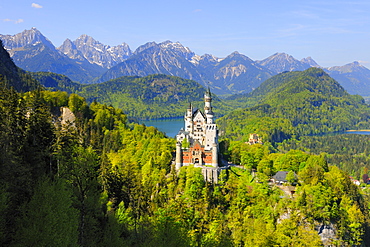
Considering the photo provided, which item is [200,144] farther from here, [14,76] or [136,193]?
[14,76]

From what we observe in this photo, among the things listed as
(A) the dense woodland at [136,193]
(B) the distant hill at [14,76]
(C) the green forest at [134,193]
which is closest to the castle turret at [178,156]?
(C) the green forest at [134,193]

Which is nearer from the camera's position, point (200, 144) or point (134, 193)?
point (134, 193)

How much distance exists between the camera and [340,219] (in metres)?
65.9

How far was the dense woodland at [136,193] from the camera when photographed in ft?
95.0

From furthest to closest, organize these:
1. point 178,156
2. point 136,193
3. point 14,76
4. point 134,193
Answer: point 14,76, point 178,156, point 136,193, point 134,193

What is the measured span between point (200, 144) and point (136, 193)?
26.7 meters

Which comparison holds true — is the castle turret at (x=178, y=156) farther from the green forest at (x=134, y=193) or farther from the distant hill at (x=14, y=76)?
the distant hill at (x=14, y=76)

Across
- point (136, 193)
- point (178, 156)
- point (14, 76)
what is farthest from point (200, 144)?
point (14, 76)

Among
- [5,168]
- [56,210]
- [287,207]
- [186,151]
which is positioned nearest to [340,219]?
[287,207]

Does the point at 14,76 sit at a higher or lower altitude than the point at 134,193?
higher

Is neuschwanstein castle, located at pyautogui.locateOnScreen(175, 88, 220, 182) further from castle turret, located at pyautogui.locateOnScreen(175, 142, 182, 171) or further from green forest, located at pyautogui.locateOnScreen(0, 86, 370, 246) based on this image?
green forest, located at pyautogui.locateOnScreen(0, 86, 370, 246)

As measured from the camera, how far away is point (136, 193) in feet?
181

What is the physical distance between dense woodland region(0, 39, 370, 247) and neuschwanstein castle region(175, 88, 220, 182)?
128 inches

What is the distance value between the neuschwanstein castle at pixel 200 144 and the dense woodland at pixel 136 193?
325 centimetres
